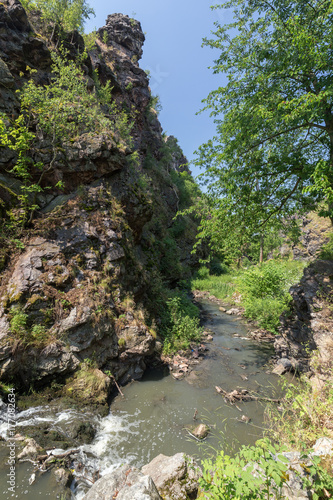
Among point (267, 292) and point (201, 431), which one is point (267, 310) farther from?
point (201, 431)

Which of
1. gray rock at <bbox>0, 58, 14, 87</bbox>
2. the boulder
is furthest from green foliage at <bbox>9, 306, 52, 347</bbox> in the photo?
gray rock at <bbox>0, 58, 14, 87</bbox>

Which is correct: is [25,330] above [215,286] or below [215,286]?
above

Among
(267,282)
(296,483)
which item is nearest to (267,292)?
(267,282)

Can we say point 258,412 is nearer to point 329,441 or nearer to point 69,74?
point 329,441

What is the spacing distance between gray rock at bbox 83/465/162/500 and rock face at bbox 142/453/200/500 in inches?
12.1

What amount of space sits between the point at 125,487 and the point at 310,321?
6734 mm

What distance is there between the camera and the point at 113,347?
7320mm

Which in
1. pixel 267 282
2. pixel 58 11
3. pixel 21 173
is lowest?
pixel 267 282

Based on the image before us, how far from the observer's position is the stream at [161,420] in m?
4.13

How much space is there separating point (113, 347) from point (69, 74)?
507 inches

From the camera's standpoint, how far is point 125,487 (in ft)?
9.20

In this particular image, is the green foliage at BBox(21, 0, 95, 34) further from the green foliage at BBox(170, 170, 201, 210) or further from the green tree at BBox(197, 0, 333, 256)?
the green foliage at BBox(170, 170, 201, 210)

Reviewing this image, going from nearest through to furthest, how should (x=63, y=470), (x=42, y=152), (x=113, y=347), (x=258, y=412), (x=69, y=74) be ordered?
(x=63, y=470) < (x=258, y=412) < (x=113, y=347) < (x=42, y=152) < (x=69, y=74)

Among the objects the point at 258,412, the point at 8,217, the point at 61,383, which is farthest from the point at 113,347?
A: the point at 8,217
